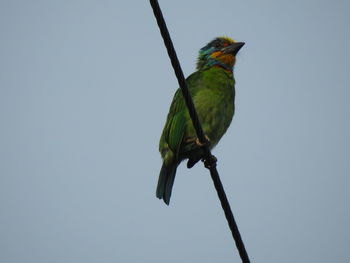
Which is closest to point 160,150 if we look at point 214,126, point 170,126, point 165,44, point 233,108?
point 170,126

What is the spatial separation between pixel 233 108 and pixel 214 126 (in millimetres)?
518

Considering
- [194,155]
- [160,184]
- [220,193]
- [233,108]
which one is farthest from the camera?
[233,108]

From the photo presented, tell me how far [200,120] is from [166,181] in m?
0.70

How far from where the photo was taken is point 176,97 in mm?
4809

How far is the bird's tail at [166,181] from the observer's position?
166 inches

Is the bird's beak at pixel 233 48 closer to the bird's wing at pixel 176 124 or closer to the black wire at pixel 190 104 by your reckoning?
the bird's wing at pixel 176 124

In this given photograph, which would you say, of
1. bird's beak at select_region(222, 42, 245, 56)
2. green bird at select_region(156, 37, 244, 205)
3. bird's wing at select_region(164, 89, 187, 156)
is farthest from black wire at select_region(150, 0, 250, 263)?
bird's beak at select_region(222, 42, 245, 56)

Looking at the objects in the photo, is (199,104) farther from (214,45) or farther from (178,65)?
(178,65)

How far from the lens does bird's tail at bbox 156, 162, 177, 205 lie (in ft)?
13.8

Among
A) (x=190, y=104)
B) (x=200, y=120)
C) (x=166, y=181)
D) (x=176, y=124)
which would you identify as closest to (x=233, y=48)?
(x=200, y=120)

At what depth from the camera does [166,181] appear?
14.1 ft

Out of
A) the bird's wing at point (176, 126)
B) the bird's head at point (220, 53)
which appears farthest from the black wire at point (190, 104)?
the bird's head at point (220, 53)

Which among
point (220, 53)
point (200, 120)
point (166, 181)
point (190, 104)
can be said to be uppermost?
point (220, 53)

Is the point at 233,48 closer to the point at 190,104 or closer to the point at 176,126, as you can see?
the point at 176,126
